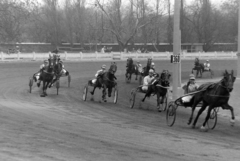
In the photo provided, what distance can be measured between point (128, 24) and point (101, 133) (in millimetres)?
53474

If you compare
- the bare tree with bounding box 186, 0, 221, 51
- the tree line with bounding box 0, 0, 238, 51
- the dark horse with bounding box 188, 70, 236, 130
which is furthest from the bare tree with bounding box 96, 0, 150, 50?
the dark horse with bounding box 188, 70, 236, 130

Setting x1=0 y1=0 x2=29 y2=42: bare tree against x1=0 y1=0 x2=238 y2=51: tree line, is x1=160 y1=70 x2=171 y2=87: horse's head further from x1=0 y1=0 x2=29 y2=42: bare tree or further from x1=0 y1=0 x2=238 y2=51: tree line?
x1=0 y1=0 x2=238 y2=51: tree line

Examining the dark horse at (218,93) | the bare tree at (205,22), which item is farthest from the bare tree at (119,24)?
the dark horse at (218,93)

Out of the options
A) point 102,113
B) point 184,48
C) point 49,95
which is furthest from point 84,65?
point 184,48

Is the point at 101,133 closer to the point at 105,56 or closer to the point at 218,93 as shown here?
the point at 218,93

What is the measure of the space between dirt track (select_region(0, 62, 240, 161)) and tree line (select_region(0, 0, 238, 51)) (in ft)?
145

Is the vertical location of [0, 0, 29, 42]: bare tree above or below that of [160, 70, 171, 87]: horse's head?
above

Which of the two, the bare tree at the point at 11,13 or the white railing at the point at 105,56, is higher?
the bare tree at the point at 11,13

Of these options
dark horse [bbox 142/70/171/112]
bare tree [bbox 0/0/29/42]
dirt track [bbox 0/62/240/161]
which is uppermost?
bare tree [bbox 0/0/29/42]

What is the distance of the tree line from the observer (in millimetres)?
63375

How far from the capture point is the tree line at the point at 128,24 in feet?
208

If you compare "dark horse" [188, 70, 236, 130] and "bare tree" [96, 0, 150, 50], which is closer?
"dark horse" [188, 70, 236, 130]

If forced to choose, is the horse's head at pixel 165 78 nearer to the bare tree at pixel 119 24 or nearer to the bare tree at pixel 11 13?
the bare tree at pixel 11 13

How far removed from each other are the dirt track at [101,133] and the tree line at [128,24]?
44082mm
